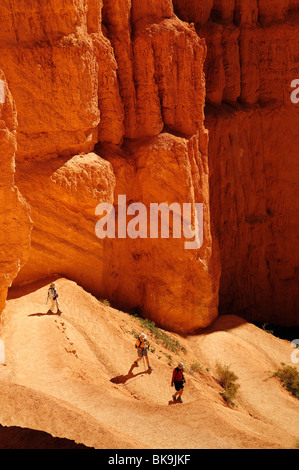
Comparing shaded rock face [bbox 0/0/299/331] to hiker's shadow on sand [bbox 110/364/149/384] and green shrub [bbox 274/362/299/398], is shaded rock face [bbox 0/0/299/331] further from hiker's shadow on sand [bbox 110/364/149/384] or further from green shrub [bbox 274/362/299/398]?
hiker's shadow on sand [bbox 110/364/149/384]

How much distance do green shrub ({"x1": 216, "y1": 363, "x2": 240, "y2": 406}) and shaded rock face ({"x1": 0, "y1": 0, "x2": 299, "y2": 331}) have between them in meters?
2.88

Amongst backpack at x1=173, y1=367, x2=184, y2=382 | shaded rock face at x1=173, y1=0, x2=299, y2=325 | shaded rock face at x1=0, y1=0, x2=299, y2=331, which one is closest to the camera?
backpack at x1=173, y1=367, x2=184, y2=382

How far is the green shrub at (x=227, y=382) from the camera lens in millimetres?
16428

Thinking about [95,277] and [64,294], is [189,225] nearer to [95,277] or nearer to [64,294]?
[95,277]

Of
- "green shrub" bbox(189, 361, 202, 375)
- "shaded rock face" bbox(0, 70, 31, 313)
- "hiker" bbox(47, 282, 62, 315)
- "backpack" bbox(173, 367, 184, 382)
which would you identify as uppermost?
"shaded rock face" bbox(0, 70, 31, 313)

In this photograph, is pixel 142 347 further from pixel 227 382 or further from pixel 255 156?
pixel 255 156

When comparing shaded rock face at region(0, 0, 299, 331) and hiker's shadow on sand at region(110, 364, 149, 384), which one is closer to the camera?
hiker's shadow on sand at region(110, 364, 149, 384)

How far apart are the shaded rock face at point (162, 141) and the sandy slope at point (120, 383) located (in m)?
1.68

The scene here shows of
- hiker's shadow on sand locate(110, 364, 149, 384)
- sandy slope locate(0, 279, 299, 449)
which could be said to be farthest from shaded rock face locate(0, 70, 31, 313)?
hiker's shadow on sand locate(110, 364, 149, 384)

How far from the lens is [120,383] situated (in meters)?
13.0

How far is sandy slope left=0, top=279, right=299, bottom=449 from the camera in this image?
857cm

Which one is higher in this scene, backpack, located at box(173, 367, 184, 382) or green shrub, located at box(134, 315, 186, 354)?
backpack, located at box(173, 367, 184, 382)

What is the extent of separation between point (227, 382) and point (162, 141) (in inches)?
355
